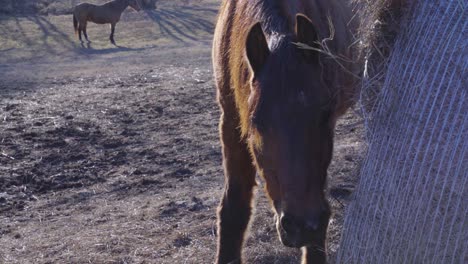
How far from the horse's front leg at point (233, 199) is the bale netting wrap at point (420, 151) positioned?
1321 mm

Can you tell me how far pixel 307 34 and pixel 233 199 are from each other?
5.65ft

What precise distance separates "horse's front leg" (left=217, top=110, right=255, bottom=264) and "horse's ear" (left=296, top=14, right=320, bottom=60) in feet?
4.32

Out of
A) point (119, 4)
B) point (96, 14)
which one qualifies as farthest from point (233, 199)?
point (119, 4)

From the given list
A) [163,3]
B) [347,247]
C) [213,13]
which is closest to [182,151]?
[347,247]

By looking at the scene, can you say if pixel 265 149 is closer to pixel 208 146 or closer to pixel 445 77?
pixel 445 77

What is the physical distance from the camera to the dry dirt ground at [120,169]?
5.05m

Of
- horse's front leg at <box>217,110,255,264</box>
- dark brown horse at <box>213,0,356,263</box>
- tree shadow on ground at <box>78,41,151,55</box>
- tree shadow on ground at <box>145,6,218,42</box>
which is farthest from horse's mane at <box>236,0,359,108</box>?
tree shadow on ground at <box>145,6,218,42</box>

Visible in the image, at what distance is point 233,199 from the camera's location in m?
4.57

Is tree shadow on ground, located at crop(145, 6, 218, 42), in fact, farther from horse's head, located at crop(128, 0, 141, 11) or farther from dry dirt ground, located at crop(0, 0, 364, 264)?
dry dirt ground, located at crop(0, 0, 364, 264)

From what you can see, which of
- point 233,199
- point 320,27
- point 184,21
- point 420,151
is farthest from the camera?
point 184,21

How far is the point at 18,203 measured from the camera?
5.98 m

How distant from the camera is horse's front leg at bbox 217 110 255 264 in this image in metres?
4.48

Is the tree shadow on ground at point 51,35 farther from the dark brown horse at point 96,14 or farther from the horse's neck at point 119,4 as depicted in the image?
the horse's neck at point 119,4

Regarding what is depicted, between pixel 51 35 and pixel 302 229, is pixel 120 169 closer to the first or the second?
pixel 302 229
